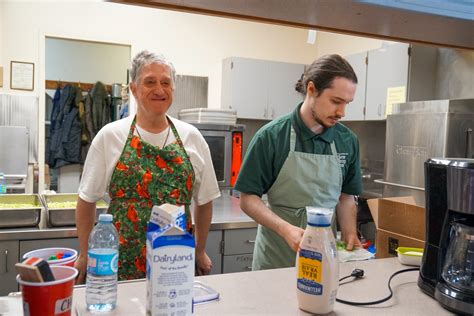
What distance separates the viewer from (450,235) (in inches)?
42.1

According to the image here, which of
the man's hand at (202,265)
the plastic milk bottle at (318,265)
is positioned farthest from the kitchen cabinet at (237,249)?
the plastic milk bottle at (318,265)

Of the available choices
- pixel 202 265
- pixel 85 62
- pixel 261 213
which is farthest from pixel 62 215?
pixel 85 62

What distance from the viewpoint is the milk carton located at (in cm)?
75

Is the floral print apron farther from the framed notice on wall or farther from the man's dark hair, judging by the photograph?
the framed notice on wall

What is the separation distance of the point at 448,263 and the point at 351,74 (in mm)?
762

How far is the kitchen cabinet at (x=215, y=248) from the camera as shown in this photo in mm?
2520

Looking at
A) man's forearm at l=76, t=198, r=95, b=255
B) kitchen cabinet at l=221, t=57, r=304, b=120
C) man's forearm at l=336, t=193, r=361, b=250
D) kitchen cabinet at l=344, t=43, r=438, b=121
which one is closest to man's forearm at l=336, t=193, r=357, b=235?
man's forearm at l=336, t=193, r=361, b=250

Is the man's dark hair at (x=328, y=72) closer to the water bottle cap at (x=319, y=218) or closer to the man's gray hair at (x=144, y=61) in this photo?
the man's gray hair at (x=144, y=61)

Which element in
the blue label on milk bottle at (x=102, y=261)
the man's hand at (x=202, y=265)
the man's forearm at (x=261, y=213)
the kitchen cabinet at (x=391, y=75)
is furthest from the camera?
the kitchen cabinet at (x=391, y=75)

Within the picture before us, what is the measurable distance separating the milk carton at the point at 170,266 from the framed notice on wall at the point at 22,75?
12.0ft

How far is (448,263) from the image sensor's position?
1.07 metres

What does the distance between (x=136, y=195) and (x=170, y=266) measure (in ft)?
3.03

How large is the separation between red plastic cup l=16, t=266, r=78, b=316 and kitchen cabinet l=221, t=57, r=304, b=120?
3.76 meters

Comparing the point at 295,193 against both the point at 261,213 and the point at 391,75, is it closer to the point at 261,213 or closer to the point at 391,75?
the point at 261,213
